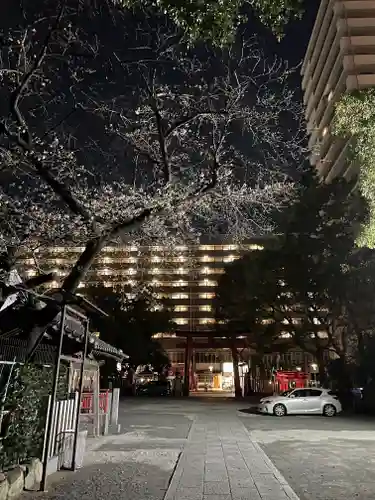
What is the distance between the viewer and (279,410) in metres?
19.3

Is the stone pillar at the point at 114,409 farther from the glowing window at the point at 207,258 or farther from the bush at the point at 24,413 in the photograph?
the glowing window at the point at 207,258

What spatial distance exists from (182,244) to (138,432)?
21.0 feet

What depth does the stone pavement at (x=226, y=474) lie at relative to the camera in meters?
5.88

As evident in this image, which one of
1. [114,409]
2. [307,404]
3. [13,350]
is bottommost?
[114,409]

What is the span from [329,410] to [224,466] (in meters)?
12.8

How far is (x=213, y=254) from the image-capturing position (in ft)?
251

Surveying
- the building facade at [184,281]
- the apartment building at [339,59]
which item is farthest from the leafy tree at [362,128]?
the apartment building at [339,59]

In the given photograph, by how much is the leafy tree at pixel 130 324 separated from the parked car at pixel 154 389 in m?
2.06

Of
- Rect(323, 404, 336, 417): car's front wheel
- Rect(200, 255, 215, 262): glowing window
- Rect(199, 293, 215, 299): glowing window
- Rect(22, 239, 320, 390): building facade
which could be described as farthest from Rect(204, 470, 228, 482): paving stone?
Rect(199, 293, 215, 299): glowing window

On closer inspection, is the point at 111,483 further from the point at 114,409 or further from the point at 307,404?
the point at 307,404

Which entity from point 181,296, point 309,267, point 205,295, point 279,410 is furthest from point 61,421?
point 181,296

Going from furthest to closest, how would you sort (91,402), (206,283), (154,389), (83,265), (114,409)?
(206,283) → (154,389) → (114,409) → (91,402) → (83,265)

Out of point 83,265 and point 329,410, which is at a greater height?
point 83,265

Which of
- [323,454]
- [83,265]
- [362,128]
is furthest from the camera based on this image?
[362,128]
